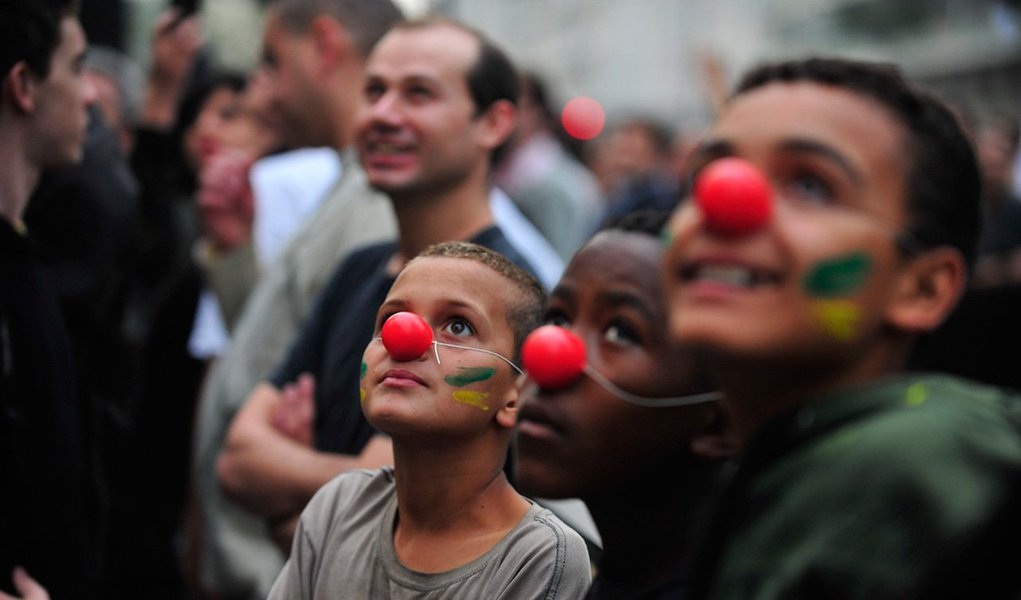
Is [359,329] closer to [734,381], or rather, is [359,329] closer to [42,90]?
[42,90]

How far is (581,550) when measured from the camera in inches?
83.1

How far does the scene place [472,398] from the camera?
7.06ft

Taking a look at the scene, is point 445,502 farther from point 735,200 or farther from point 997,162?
point 997,162

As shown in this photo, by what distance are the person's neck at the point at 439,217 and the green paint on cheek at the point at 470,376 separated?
1.15 meters

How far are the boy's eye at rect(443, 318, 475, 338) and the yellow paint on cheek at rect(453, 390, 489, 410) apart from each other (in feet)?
0.38

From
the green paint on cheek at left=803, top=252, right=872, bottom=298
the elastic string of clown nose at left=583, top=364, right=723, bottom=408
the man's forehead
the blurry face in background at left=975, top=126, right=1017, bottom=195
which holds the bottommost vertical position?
the blurry face in background at left=975, top=126, right=1017, bottom=195

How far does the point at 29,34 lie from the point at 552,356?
6.80ft

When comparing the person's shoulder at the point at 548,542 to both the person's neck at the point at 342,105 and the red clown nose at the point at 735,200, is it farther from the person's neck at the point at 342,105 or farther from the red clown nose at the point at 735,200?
the person's neck at the point at 342,105

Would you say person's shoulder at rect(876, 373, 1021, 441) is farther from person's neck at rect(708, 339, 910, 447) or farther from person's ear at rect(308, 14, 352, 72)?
person's ear at rect(308, 14, 352, 72)

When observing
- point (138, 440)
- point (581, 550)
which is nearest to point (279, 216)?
point (138, 440)

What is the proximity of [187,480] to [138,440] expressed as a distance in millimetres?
356

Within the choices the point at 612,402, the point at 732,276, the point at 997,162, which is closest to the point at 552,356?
the point at 612,402

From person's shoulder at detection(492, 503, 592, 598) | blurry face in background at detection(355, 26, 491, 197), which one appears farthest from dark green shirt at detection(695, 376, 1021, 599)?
blurry face in background at detection(355, 26, 491, 197)

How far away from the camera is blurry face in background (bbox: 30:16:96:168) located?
323 centimetres
